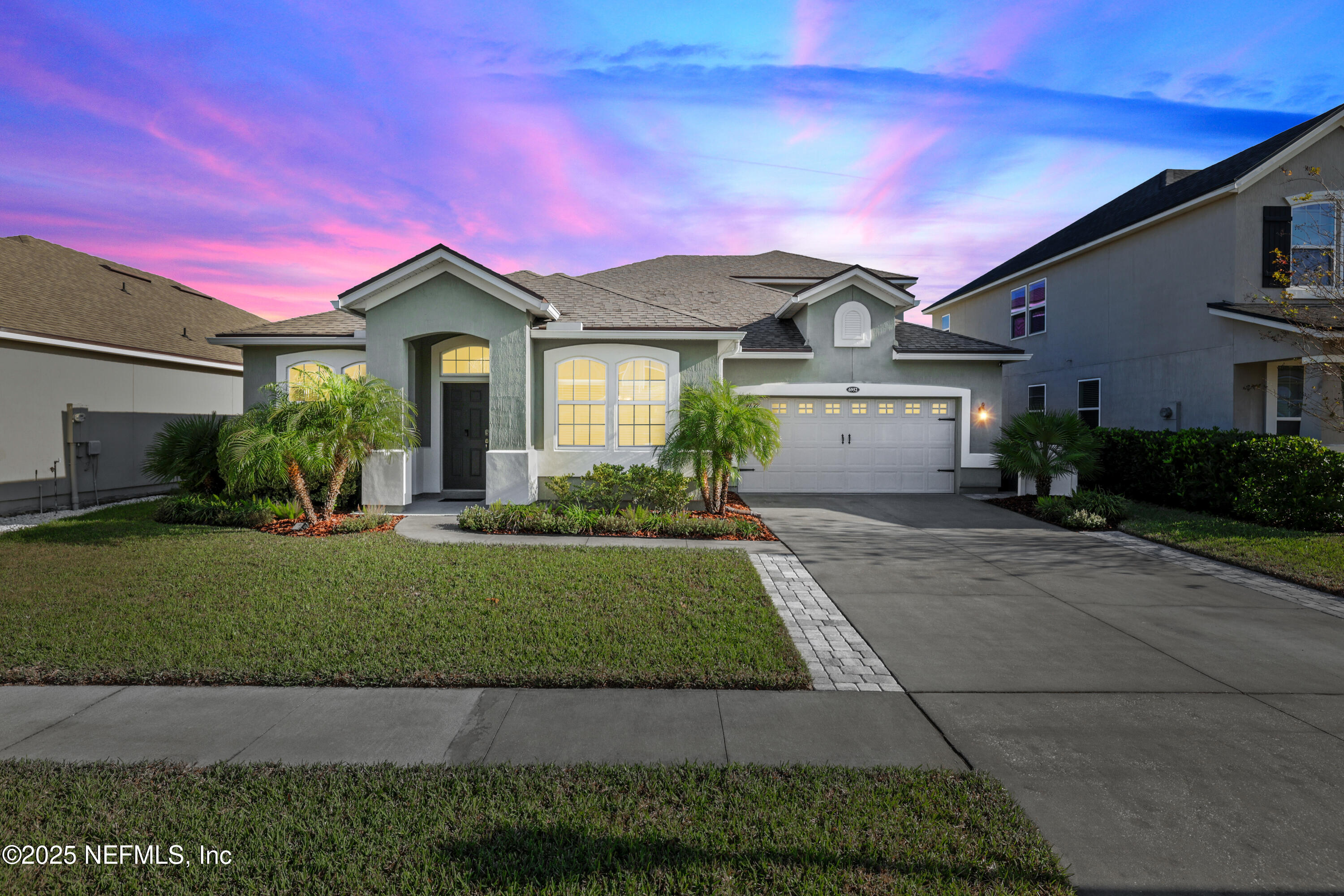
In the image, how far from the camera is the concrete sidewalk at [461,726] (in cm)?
363

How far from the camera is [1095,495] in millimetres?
11609

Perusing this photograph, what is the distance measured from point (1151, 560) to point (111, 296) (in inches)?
Result: 860

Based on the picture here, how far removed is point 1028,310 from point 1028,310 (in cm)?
2

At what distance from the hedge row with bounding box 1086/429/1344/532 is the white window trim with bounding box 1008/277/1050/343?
574cm

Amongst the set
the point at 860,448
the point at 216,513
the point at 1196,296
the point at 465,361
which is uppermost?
the point at 1196,296

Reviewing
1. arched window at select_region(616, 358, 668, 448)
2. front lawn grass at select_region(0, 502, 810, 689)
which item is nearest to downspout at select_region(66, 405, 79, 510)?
front lawn grass at select_region(0, 502, 810, 689)

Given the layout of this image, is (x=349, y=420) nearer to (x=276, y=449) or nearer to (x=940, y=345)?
(x=276, y=449)

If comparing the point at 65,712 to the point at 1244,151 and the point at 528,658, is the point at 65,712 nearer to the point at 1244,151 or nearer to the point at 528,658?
the point at 528,658

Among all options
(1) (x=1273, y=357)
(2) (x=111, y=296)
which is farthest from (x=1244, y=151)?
(2) (x=111, y=296)

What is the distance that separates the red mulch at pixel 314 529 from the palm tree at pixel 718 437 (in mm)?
4826

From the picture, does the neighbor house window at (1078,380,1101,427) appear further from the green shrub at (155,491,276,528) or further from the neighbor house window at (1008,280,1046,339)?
the green shrub at (155,491,276,528)

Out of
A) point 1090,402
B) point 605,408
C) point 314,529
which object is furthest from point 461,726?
point 1090,402

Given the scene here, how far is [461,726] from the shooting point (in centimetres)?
396

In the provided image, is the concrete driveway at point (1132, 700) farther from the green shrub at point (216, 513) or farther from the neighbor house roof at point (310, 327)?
the neighbor house roof at point (310, 327)
